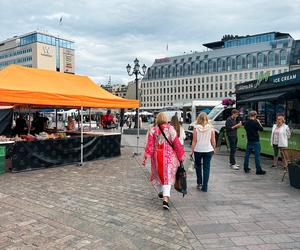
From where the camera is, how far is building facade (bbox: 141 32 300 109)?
328 ft

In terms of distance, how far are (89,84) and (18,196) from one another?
277 inches

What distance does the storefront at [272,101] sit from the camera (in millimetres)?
11352

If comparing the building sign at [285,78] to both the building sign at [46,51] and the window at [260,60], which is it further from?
the building sign at [46,51]

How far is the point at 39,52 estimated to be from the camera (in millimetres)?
101875

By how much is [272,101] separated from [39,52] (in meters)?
99.1

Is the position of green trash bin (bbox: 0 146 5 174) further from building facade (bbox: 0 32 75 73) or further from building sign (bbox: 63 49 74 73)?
building sign (bbox: 63 49 74 73)

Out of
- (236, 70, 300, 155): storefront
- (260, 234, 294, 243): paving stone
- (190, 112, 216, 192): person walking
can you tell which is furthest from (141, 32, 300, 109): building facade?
(260, 234, 294, 243): paving stone

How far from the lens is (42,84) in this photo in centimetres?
1045

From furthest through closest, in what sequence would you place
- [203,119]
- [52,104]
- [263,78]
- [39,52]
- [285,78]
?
1. [39,52]
2. [263,78]
3. [285,78]
4. [52,104]
5. [203,119]

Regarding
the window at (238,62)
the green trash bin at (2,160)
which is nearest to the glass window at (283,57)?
the window at (238,62)

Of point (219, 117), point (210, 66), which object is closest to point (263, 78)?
point (219, 117)

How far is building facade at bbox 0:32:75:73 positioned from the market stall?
9531 cm

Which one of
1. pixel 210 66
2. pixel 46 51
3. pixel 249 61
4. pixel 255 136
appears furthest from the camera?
pixel 210 66

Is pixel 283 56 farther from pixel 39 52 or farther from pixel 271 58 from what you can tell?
pixel 39 52
